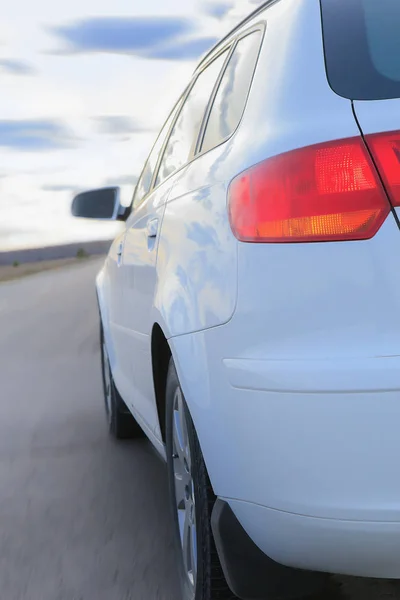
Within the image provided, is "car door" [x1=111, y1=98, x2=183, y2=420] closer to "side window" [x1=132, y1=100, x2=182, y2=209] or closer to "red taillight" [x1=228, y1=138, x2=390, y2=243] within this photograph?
"side window" [x1=132, y1=100, x2=182, y2=209]

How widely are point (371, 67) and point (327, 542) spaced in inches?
44.7

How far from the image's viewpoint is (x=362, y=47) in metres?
2.46

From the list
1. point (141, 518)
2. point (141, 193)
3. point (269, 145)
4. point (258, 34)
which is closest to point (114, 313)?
point (141, 193)

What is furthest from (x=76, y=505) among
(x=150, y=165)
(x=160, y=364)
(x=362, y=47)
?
(x=362, y=47)

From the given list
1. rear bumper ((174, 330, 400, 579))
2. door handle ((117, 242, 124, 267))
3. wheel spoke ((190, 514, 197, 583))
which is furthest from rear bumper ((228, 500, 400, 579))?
door handle ((117, 242, 124, 267))

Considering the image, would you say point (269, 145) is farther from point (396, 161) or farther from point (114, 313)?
point (114, 313)

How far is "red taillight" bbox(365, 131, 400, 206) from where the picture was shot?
2213mm

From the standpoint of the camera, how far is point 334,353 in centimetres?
218

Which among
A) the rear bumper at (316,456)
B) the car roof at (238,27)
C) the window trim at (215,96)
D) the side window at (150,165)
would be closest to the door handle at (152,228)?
the window trim at (215,96)

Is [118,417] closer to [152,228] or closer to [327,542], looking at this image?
[152,228]

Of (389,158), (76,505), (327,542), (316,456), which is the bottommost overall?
(76,505)

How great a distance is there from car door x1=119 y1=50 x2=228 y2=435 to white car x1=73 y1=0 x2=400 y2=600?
56 cm

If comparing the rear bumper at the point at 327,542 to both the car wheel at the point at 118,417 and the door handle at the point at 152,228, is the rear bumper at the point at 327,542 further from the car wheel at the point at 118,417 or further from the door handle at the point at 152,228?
the car wheel at the point at 118,417

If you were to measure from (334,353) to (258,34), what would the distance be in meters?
1.07
